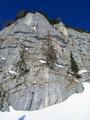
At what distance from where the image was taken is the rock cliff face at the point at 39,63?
43.2 metres

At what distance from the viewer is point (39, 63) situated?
48.4 meters

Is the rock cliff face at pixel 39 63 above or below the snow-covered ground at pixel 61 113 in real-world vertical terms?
above

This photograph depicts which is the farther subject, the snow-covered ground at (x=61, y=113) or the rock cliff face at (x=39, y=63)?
the rock cliff face at (x=39, y=63)

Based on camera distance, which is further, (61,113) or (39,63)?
(39,63)

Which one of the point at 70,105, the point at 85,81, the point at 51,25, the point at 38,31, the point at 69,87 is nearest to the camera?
the point at 70,105

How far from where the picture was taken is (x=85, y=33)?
65.2 m

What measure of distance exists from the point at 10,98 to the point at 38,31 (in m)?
16.3

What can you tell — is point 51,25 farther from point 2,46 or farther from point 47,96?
point 47,96

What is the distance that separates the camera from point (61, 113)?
40.6 metres

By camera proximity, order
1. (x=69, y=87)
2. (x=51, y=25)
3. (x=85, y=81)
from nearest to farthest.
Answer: (x=69, y=87) < (x=85, y=81) < (x=51, y=25)

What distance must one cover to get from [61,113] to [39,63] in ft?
33.6

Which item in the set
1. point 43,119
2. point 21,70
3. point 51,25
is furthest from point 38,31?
point 43,119

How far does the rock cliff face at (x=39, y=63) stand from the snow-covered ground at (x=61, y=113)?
96cm

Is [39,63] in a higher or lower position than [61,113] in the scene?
higher
